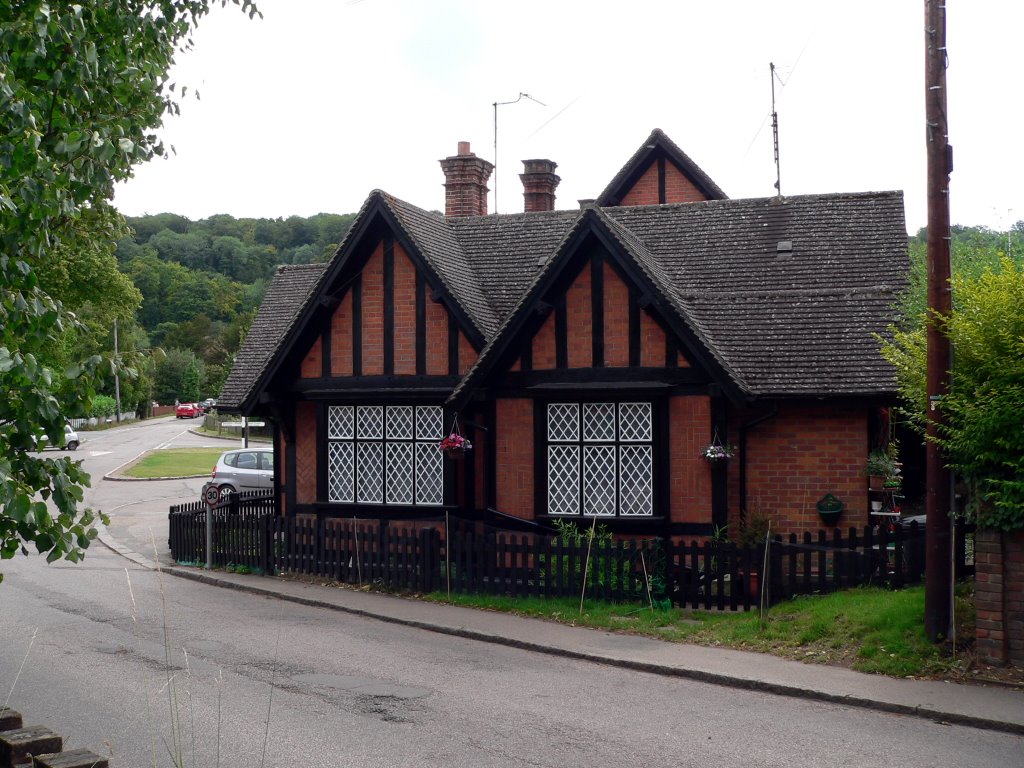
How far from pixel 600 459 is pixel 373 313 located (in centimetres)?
493

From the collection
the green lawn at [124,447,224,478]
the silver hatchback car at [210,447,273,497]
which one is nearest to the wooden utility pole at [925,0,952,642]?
the silver hatchback car at [210,447,273,497]

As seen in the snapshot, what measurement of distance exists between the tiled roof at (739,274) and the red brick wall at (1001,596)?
16.5 feet

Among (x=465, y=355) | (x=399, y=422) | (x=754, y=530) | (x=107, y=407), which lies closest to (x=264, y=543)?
(x=399, y=422)

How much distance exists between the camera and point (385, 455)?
693 inches

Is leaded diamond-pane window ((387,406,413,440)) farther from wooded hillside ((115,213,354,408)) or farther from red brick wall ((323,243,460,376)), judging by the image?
wooded hillside ((115,213,354,408))

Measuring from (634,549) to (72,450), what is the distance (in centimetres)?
4496

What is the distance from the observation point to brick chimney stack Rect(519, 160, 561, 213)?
26.4m

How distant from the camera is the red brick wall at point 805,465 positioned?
15.5 metres

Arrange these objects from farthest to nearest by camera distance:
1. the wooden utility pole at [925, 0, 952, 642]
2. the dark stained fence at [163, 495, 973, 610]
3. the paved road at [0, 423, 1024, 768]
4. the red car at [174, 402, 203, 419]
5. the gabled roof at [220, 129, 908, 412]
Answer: the red car at [174, 402, 203, 419] < the gabled roof at [220, 129, 908, 412] < the dark stained fence at [163, 495, 973, 610] < the wooden utility pole at [925, 0, 952, 642] < the paved road at [0, 423, 1024, 768]

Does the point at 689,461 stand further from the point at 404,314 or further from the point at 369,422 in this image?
the point at 369,422

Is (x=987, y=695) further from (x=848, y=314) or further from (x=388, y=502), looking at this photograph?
(x=388, y=502)

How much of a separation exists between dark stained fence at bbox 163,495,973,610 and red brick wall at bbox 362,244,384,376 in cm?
279

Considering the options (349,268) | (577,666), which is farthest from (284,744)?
(349,268)

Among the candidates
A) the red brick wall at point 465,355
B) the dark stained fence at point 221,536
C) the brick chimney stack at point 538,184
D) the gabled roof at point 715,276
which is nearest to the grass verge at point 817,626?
the gabled roof at point 715,276
